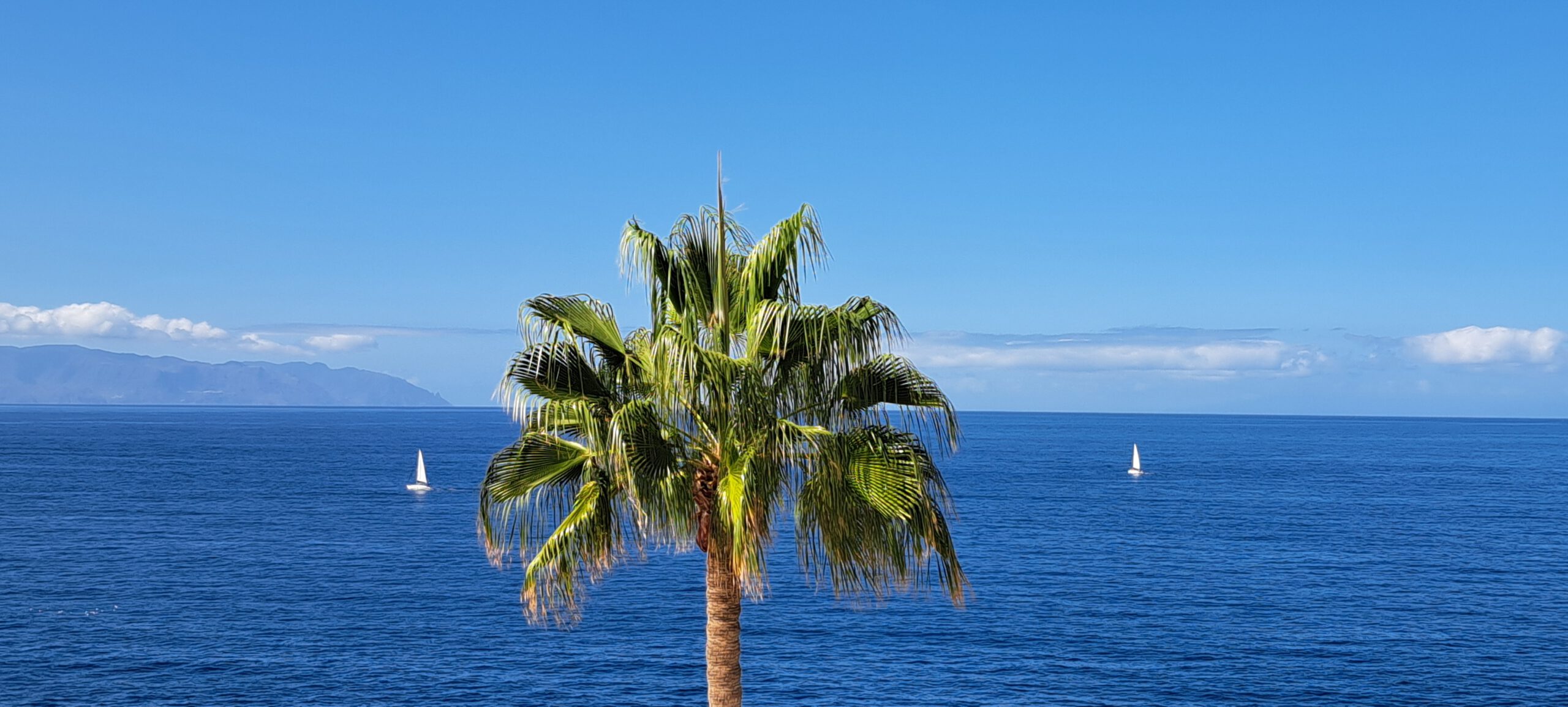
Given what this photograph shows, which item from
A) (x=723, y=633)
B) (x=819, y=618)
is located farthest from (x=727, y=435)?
(x=819, y=618)

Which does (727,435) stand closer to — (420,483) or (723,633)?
(723,633)

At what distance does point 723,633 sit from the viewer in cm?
1516

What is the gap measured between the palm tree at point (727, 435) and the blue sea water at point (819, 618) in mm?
33288

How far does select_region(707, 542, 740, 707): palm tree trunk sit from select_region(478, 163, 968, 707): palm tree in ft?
0.08

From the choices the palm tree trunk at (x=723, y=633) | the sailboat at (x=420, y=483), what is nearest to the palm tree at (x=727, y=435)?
the palm tree trunk at (x=723, y=633)

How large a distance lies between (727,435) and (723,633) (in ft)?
8.63

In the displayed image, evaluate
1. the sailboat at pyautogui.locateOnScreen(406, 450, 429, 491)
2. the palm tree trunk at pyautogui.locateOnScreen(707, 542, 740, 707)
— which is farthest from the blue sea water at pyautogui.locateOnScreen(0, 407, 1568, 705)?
the palm tree trunk at pyautogui.locateOnScreen(707, 542, 740, 707)

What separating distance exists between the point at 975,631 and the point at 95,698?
38138 mm

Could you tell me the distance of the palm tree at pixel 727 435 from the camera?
14.2m

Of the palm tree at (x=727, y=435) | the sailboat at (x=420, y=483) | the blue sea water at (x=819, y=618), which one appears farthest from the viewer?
the sailboat at (x=420, y=483)

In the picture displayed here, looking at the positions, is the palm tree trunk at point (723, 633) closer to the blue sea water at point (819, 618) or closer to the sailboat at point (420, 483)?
the blue sea water at point (819, 618)

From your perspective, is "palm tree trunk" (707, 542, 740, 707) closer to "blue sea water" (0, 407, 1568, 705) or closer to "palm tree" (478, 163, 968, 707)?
"palm tree" (478, 163, 968, 707)

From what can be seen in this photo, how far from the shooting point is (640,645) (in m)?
55.4

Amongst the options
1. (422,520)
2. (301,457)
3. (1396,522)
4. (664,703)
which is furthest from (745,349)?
(301,457)
